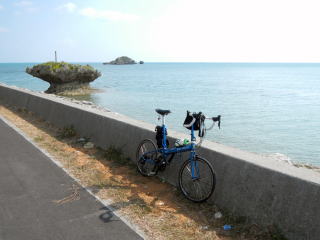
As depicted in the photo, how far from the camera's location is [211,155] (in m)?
5.63

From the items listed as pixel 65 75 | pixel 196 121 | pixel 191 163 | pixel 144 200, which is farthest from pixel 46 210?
pixel 65 75

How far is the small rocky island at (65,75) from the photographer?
4983 cm

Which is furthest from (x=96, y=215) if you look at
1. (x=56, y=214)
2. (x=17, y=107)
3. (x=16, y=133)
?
(x=17, y=107)

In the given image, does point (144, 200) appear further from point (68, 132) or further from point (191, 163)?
point (68, 132)

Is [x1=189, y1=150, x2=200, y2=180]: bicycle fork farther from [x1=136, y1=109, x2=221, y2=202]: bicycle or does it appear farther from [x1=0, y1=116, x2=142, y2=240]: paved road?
[x1=0, y1=116, x2=142, y2=240]: paved road

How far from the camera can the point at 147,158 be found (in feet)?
22.3

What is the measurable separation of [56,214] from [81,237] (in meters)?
0.84

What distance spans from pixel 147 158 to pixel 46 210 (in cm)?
218

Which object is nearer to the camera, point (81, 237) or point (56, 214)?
point (81, 237)

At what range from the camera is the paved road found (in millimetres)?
4582

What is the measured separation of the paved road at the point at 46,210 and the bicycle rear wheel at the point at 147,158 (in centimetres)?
128

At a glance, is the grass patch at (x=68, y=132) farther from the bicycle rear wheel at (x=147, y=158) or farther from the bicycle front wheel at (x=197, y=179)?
the bicycle front wheel at (x=197, y=179)

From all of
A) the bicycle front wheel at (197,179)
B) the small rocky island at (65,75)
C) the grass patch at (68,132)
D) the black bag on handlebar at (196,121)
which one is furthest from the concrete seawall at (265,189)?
the small rocky island at (65,75)

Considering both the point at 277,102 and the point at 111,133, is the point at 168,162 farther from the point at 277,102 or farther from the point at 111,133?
the point at 277,102
